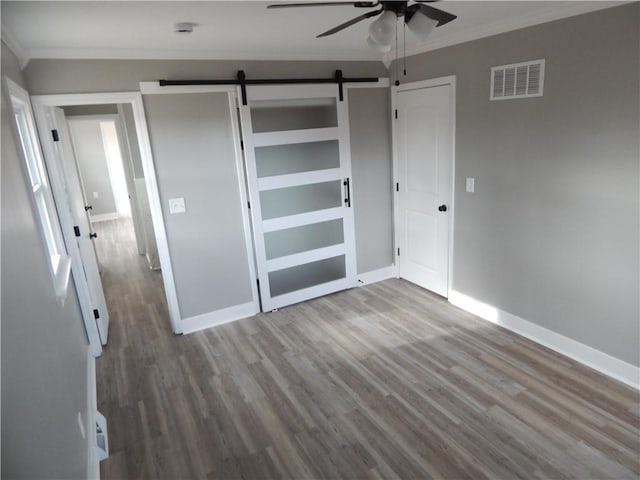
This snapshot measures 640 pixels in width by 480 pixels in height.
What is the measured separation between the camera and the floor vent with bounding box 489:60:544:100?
2.89 meters

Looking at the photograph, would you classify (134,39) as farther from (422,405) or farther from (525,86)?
(422,405)

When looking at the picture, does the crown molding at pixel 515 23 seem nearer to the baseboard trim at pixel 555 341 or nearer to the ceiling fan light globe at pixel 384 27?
the ceiling fan light globe at pixel 384 27

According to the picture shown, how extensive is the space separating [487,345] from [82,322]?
3.35 meters

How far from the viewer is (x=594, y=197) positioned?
8.88ft

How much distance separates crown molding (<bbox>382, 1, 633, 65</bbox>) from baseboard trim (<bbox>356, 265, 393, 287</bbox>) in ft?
7.58

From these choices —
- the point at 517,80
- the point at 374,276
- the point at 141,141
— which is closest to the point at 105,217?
the point at 141,141

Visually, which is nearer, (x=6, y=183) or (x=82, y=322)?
(x=6, y=183)

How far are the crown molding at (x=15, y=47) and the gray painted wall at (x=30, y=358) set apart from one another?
A: 8 centimetres

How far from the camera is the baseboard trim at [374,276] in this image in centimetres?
466

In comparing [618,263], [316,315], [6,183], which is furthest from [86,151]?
[618,263]

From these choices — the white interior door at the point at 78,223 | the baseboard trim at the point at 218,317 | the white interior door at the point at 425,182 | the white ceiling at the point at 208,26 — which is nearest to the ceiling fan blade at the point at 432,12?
the white ceiling at the point at 208,26

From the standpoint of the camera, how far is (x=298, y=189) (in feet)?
13.4

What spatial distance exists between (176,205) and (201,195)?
23 centimetres

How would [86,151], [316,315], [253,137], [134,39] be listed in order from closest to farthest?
[134,39], [253,137], [316,315], [86,151]
